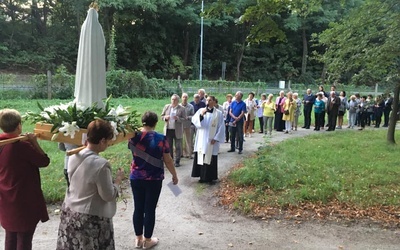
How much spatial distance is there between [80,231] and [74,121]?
1283mm

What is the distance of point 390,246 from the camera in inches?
229

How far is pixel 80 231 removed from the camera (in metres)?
3.45

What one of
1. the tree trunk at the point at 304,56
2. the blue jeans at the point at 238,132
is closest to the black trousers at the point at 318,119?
the blue jeans at the point at 238,132

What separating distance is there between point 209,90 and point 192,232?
90.7 feet

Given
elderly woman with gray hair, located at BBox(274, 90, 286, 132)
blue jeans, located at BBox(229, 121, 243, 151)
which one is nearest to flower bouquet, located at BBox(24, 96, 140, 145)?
blue jeans, located at BBox(229, 121, 243, 151)

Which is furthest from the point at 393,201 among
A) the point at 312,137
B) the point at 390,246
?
the point at 312,137

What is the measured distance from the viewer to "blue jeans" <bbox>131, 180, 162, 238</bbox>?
195 inches

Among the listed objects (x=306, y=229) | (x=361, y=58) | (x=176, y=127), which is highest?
(x=361, y=58)

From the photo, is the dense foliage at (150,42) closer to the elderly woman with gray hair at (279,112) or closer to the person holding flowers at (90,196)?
the elderly woman with gray hair at (279,112)

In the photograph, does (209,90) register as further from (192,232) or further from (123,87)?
(192,232)

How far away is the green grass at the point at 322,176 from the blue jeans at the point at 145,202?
8.59ft

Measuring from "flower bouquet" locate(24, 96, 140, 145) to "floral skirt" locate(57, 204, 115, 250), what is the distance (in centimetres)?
87

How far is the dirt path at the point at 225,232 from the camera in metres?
5.64

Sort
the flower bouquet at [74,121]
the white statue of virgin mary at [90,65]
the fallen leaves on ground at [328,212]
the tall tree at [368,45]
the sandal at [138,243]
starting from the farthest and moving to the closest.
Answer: the tall tree at [368,45], the fallen leaves on ground at [328,212], the sandal at [138,243], the white statue of virgin mary at [90,65], the flower bouquet at [74,121]
